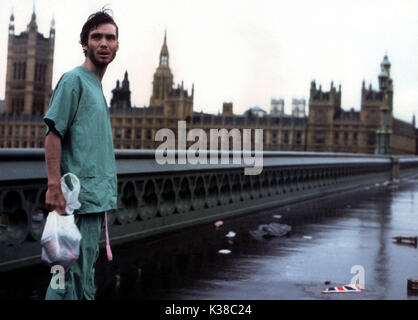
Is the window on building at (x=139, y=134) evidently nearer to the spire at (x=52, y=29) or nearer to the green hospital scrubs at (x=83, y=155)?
the spire at (x=52, y=29)

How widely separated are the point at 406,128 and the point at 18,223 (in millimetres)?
125702

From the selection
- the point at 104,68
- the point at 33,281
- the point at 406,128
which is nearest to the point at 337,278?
the point at 33,281

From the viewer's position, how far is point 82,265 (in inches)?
110

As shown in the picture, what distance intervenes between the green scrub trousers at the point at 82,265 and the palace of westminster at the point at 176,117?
90.5m

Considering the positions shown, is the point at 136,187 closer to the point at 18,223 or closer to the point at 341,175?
the point at 18,223

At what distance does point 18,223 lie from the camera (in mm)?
4902

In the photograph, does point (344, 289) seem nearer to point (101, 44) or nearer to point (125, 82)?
point (101, 44)

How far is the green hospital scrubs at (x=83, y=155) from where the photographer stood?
2.74m

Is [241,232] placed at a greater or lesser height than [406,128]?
Result: lesser

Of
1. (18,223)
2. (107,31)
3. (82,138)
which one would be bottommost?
(18,223)

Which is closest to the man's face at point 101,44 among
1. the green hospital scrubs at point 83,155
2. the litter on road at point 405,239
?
the green hospital scrubs at point 83,155

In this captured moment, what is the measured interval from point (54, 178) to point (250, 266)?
10.1ft

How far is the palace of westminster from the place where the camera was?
4119 inches

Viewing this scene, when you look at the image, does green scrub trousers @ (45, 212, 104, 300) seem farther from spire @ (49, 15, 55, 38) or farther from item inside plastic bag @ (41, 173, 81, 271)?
spire @ (49, 15, 55, 38)
